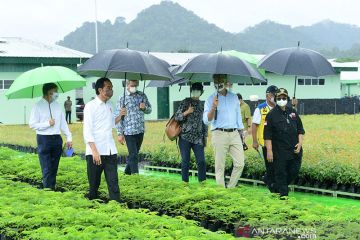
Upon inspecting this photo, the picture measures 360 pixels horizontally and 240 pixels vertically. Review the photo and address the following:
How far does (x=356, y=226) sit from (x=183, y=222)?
1.73 m

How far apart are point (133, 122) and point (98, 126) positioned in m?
2.85

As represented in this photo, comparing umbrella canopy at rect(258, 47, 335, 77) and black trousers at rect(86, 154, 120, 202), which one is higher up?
umbrella canopy at rect(258, 47, 335, 77)

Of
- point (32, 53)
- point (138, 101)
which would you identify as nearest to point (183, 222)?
point (138, 101)

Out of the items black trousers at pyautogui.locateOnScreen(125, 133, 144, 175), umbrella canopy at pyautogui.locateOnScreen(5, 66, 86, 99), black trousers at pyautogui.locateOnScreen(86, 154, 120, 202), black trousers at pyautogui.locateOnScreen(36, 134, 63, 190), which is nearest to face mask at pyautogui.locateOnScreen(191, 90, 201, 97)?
black trousers at pyautogui.locateOnScreen(125, 133, 144, 175)

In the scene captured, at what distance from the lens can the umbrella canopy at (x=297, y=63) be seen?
10141 mm

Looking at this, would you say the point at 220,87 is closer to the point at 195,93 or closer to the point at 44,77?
the point at 195,93

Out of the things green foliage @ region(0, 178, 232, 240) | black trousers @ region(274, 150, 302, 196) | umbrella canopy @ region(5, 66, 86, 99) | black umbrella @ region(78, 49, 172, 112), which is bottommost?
green foliage @ region(0, 178, 232, 240)

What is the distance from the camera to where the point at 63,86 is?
1154 centimetres

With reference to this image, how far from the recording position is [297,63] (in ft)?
33.7

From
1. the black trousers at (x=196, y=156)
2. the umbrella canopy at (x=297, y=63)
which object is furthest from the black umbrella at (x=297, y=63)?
the black trousers at (x=196, y=156)

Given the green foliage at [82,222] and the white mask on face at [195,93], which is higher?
the white mask on face at [195,93]

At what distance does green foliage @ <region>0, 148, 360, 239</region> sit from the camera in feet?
20.2

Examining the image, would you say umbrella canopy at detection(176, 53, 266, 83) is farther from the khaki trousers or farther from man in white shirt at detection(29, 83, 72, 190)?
man in white shirt at detection(29, 83, 72, 190)

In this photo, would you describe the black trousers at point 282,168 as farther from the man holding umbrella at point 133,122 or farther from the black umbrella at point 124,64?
the man holding umbrella at point 133,122
